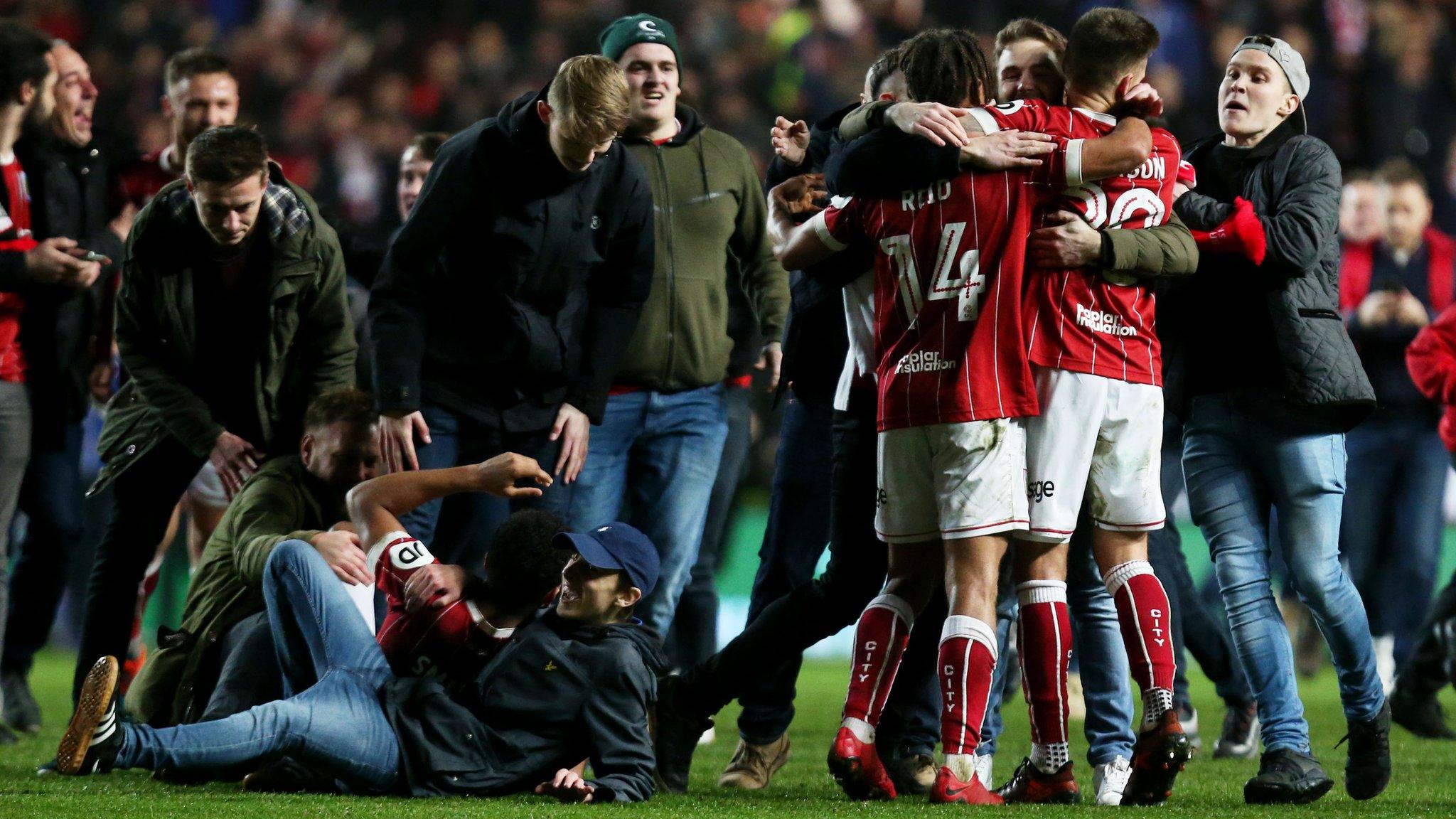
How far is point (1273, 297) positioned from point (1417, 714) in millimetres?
2781

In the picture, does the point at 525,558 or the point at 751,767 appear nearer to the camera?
the point at 525,558

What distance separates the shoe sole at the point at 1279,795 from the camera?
4.23 meters

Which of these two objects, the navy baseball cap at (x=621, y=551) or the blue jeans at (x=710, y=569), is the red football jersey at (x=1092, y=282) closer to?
the navy baseball cap at (x=621, y=551)

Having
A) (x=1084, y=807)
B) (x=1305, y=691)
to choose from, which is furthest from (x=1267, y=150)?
(x=1305, y=691)

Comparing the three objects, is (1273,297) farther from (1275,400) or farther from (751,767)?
(751,767)

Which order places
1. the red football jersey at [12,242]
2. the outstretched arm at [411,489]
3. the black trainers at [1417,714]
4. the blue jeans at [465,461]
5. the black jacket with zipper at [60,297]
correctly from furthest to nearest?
the black trainers at [1417,714] < the black jacket with zipper at [60,297] < the red football jersey at [12,242] < the blue jeans at [465,461] < the outstretched arm at [411,489]

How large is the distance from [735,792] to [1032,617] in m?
1.01

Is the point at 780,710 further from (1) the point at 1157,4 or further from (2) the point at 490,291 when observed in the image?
(1) the point at 1157,4

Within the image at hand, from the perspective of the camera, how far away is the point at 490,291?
496 cm

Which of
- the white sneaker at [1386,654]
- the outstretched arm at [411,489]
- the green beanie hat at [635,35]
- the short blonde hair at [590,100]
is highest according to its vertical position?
the green beanie hat at [635,35]

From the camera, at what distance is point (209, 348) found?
552 cm

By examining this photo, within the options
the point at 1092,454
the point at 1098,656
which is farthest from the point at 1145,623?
the point at 1098,656

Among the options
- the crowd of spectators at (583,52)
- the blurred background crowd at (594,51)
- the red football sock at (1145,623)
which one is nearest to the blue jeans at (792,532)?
the red football sock at (1145,623)

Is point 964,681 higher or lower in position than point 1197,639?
higher
